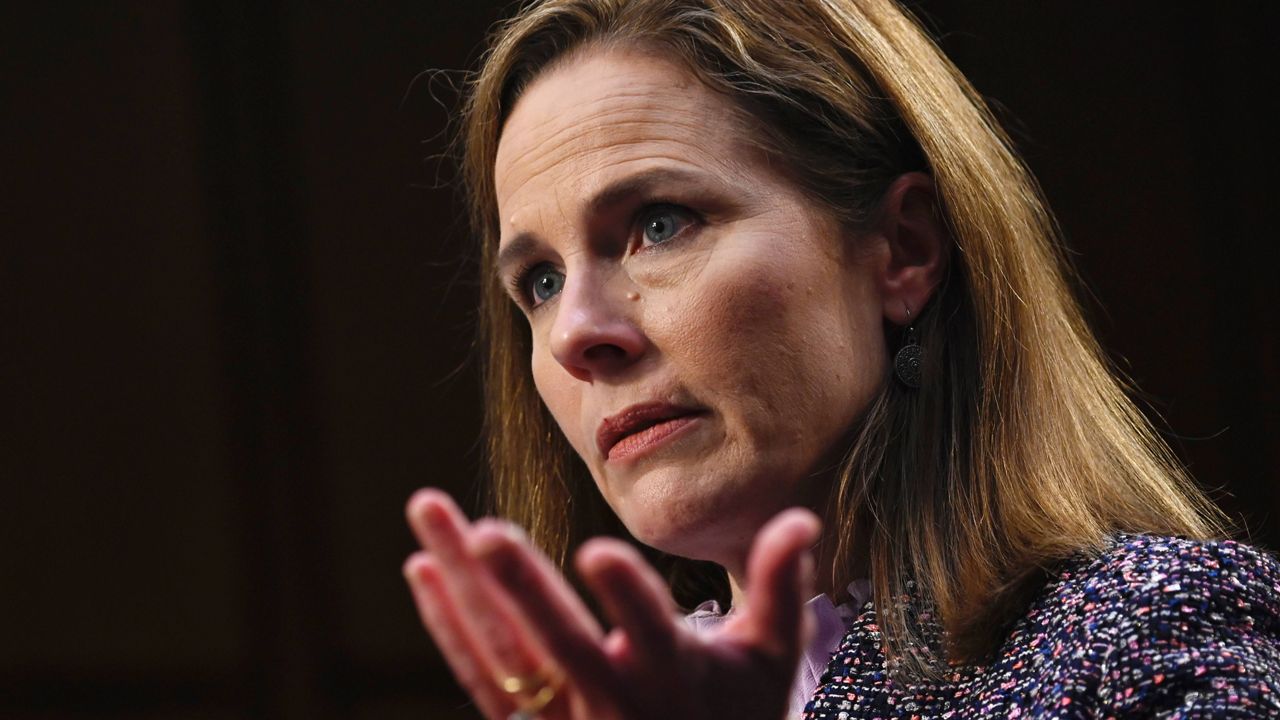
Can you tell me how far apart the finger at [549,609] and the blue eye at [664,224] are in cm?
67

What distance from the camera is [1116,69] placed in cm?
282

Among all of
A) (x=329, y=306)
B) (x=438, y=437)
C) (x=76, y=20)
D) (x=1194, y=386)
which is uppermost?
(x=76, y=20)

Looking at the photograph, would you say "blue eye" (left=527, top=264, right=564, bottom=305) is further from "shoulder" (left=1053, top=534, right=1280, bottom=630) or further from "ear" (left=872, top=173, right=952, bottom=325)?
"shoulder" (left=1053, top=534, right=1280, bottom=630)

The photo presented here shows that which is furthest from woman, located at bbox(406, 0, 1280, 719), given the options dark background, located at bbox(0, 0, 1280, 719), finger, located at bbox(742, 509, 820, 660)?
dark background, located at bbox(0, 0, 1280, 719)

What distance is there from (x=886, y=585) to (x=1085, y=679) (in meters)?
0.27

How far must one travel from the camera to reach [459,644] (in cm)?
96

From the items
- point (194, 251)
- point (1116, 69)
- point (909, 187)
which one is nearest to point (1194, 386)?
point (1116, 69)

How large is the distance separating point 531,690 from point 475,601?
0.07 metres

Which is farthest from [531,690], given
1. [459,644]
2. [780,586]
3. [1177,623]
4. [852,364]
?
[852,364]

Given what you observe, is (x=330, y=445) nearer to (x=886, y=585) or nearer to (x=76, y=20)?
(x=76, y=20)

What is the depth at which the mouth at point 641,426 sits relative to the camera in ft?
4.84

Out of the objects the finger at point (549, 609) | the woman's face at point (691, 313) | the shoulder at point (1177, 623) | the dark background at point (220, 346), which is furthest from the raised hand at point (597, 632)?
the dark background at point (220, 346)

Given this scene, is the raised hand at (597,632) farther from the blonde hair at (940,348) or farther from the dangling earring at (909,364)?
the dangling earring at (909,364)

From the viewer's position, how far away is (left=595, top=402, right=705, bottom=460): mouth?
147 centimetres
